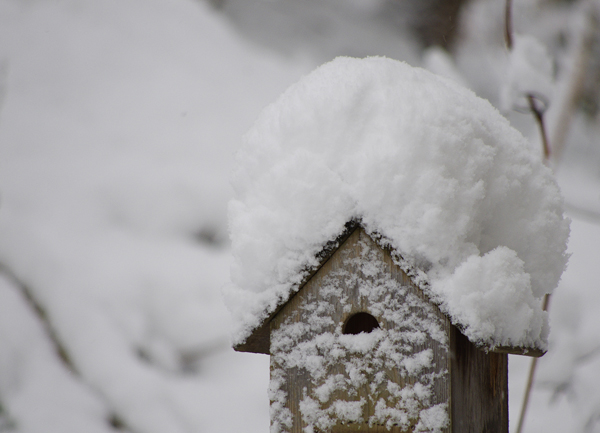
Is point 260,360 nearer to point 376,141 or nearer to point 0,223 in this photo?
point 0,223

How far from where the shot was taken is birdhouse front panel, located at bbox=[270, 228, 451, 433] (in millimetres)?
615

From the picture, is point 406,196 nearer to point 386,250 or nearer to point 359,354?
point 386,250

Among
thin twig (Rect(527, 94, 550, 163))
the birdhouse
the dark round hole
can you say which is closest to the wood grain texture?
the birdhouse

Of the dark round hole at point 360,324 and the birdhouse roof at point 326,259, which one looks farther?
the dark round hole at point 360,324

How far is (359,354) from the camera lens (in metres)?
0.65

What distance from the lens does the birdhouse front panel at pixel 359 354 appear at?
0.61 meters

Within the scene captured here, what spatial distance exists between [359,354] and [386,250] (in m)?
0.15

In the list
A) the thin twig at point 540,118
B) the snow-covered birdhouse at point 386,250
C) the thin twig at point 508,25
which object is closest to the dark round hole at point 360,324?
the snow-covered birdhouse at point 386,250

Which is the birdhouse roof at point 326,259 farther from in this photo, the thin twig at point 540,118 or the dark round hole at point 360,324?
the thin twig at point 540,118

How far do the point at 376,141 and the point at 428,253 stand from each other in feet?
0.57

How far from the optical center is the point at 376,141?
2.17ft

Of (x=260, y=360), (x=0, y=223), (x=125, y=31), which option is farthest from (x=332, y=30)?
(x=0, y=223)

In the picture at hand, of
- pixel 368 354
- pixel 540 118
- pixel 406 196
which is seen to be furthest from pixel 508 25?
pixel 368 354

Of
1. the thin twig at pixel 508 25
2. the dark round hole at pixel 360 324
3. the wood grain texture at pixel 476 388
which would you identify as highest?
the thin twig at pixel 508 25
